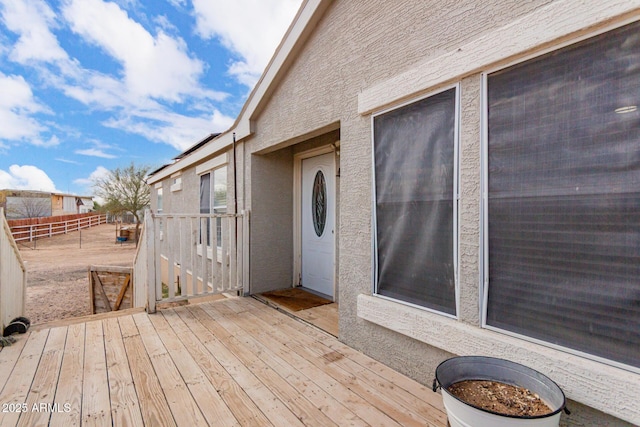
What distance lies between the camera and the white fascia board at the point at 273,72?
10.1 ft

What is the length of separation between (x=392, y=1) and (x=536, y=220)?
199cm

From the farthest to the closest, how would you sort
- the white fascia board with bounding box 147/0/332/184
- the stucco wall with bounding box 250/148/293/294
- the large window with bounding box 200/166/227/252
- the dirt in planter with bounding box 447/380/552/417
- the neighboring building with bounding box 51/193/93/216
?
the neighboring building with bounding box 51/193/93/216, the large window with bounding box 200/166/227/252, the stucco wall with bounding box 250/148/293/294, the white fascia board with bounding box 147/0/332/184, the dirt in planter with bounding box 447/380/552/417

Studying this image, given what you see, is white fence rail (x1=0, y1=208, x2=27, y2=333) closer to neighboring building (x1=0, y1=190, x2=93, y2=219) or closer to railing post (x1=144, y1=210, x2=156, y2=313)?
railing post (x1=144, y1=210, x2=156, y2=313)

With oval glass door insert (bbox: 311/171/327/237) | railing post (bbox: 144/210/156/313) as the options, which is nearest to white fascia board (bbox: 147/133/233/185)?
oval glass door insert (bbox: 311/171/327/237)

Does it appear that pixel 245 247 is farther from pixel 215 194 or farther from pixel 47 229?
pixel 47 229

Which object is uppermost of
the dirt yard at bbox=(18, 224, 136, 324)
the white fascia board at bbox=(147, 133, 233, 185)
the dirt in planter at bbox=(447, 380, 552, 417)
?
the white fascia board at bbox=(147, 133, 233, 185)

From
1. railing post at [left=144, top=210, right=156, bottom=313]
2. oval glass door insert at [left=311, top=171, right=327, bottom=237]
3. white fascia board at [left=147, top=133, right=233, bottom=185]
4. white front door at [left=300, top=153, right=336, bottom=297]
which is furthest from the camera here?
white fascia board at [left=147, top=133, right=233, bottom=185]

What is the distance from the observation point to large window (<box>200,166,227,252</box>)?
5742 millimetres

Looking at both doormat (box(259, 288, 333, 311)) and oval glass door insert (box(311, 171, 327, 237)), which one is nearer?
doormat (box(259, 288, 333, 311))

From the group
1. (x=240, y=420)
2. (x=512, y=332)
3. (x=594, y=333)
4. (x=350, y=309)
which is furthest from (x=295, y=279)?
(x=594, y=333)

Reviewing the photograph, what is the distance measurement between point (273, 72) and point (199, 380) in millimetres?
3471

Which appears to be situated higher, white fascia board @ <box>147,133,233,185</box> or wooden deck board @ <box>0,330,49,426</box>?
white fascia board @ <box>147,133,233,185</box>

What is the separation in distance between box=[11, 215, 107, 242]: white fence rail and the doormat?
18.5 metres

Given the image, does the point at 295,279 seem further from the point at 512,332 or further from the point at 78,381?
the point at 512,332
